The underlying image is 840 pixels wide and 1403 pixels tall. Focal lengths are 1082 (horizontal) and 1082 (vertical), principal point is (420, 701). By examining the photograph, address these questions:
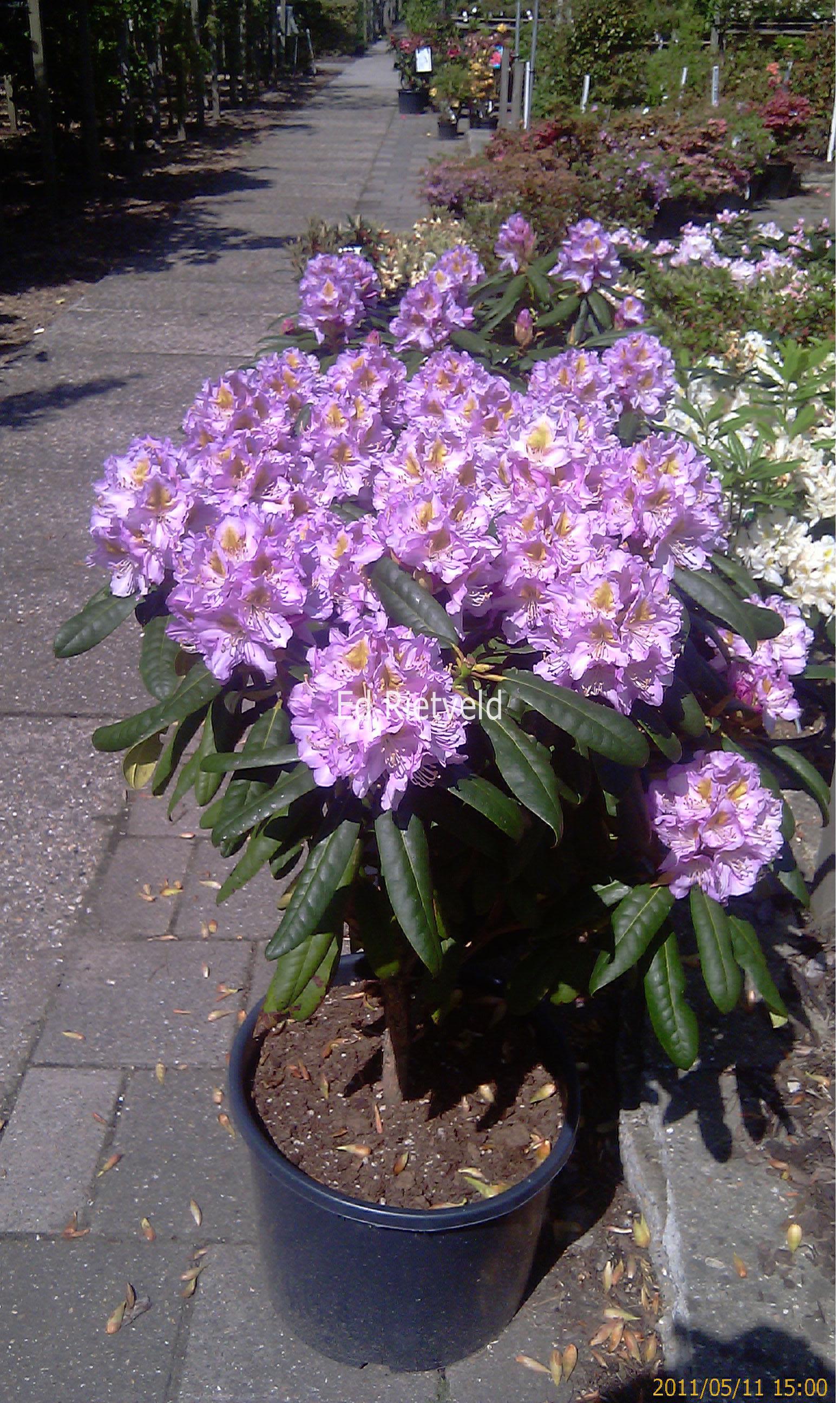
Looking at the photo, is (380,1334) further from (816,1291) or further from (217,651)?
(217,651)

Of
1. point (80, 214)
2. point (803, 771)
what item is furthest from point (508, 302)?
point (80, 214)

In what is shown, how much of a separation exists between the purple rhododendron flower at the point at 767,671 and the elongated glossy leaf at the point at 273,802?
771mm

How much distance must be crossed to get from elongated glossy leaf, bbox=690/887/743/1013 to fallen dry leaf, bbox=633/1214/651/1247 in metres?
0.78

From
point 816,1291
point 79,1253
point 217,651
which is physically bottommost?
point 79,1253

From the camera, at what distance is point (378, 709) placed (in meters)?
1.31

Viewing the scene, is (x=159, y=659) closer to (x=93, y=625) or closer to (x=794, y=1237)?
(x=93, y=625)

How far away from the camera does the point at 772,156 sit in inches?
521

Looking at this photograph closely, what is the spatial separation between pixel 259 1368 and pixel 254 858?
3.64 feet

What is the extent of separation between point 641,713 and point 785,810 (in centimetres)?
40

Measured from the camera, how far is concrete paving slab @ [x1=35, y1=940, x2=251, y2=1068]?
105 inches

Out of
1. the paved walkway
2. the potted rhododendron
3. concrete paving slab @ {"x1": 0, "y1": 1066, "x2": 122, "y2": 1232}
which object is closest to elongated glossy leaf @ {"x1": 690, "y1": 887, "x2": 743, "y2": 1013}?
the potted rhododendron

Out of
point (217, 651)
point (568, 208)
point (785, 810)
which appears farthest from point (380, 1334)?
point (568, 208)

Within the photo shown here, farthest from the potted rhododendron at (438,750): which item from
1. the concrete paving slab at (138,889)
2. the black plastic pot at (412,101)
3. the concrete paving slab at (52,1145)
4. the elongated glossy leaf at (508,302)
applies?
the black plastic pot at (412,101)

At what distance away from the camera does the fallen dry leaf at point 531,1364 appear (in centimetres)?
204
